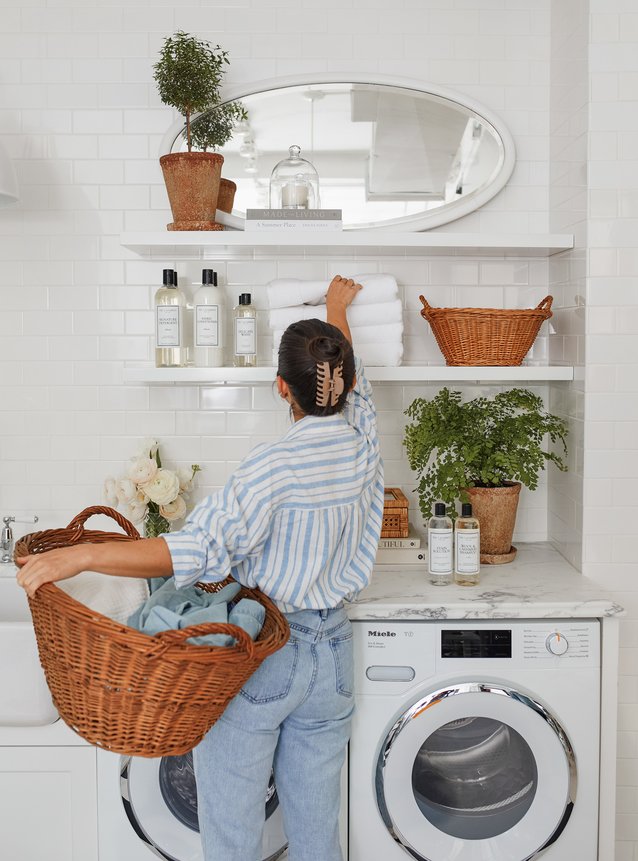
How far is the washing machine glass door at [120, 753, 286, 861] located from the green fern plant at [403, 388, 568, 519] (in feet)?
3.03

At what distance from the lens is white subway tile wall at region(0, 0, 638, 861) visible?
255cm

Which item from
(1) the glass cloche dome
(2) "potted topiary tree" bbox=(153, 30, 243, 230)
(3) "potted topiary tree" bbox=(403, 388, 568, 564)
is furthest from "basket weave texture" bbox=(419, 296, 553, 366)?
(2) "potted topiary tree" bbox=(153, 30, 243, 230)

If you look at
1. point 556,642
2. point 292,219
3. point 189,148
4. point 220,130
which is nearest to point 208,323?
point 292,219

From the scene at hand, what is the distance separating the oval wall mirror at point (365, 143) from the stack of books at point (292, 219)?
223mm

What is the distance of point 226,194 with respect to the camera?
2531 millimetres

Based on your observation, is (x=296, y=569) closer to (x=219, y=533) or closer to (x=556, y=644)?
(x=219, y=533)

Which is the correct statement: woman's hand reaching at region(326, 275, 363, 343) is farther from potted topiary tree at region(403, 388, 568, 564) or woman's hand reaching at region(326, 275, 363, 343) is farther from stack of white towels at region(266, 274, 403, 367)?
potted topiary tree at region(403, 388, 568, 564)

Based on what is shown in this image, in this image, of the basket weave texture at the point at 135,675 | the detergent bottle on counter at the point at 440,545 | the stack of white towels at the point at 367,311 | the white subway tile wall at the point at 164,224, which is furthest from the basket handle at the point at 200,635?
the white subway tile wall at the point at 164,224

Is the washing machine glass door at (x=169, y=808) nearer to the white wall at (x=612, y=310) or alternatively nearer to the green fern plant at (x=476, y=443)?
the green fern plant at (x=476, y=443)

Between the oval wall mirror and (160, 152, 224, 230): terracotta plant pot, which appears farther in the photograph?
the oval wall mirror

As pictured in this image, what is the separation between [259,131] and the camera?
2.55 m

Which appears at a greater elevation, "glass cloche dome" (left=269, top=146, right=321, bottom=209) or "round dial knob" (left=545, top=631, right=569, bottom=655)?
"glass cloche dome" (left=269, top=146, right=321, bottom=209)

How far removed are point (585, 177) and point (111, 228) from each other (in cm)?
142

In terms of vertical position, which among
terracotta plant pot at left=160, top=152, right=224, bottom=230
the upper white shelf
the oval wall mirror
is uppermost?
the oval wall mirror
